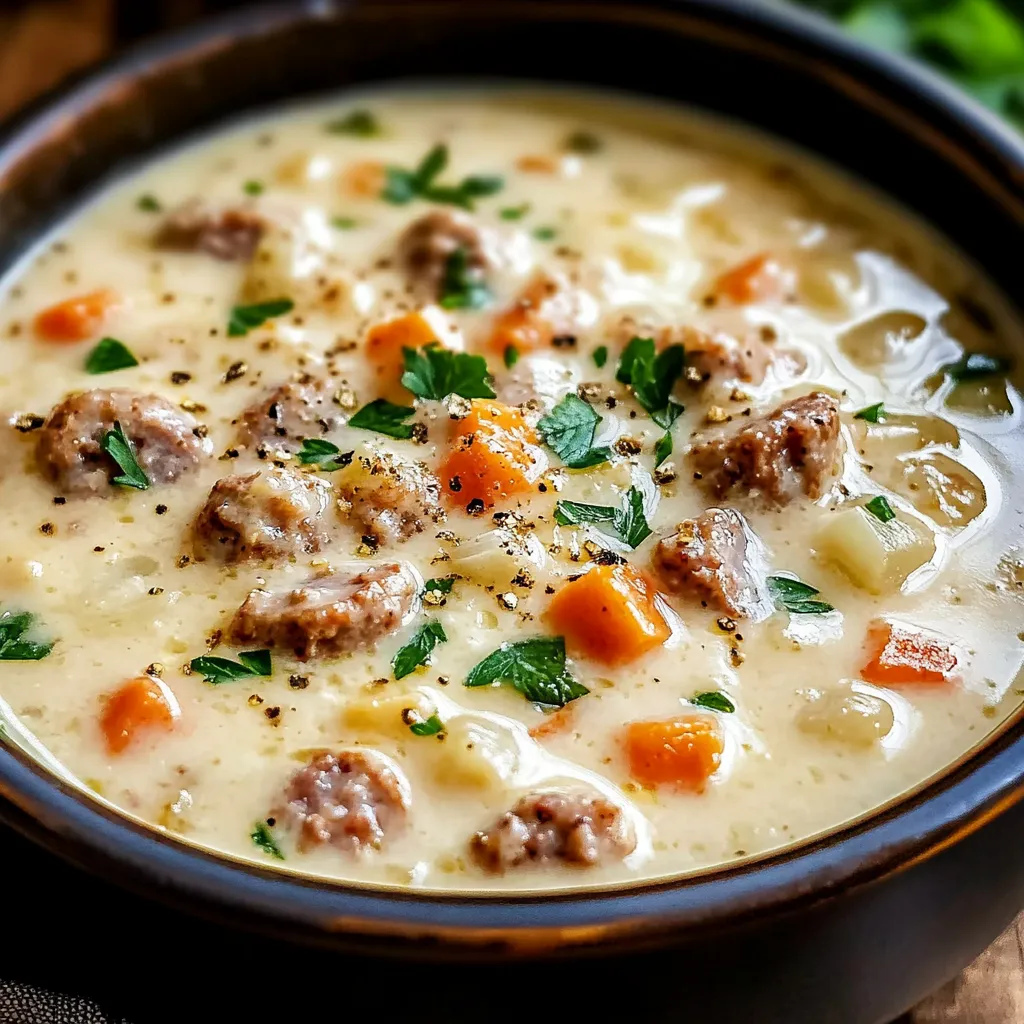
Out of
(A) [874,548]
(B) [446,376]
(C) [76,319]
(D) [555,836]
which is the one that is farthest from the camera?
(C) [76,319]

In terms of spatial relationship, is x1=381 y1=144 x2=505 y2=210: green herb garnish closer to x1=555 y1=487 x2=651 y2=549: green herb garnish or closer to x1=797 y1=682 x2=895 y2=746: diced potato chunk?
x1=555 y1=487 x2=651 y2=549: green herb garnish

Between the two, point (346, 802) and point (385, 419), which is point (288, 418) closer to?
point (385, 419)

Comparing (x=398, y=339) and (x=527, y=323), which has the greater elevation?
(x=527, y=323)

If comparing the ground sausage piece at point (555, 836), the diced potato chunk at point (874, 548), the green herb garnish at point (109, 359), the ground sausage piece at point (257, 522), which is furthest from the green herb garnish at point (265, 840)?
the green herb garnish at point (109, 359)

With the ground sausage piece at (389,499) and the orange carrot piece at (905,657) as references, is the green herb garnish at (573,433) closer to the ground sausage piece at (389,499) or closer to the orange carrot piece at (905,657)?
the ground sausage piece at (389,499)

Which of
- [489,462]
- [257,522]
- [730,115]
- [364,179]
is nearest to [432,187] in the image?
[364,179]

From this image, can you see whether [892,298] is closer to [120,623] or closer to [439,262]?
[439,262]

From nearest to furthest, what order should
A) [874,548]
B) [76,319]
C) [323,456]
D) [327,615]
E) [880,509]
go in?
[327,615] < [874,548] < [880,509] < [323,456] < [76,319]

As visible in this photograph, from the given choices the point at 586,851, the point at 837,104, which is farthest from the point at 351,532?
the point at 837,104
